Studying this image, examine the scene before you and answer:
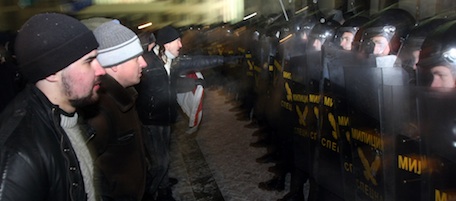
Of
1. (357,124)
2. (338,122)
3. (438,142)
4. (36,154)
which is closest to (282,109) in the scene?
(338,122)

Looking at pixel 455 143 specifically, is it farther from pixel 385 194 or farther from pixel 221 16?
pixel 221 16

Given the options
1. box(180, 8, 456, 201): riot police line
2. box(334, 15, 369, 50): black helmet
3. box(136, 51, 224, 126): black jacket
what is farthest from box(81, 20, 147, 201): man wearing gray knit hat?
box(334, 15, 369, 50): black helmet

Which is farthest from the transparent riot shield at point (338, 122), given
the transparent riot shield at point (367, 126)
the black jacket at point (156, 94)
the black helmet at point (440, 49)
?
the black jacket at point (156, 94)

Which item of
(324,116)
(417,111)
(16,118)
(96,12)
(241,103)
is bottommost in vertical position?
(241,103)

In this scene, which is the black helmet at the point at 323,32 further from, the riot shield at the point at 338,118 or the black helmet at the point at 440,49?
the black helmet at the point at 440,49

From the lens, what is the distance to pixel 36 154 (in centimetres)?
152

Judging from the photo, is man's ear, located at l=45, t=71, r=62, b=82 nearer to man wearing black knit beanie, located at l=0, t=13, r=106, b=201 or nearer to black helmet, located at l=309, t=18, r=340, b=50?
man wearing black knit beanie, located at l=0, t=13, r=106, b=201

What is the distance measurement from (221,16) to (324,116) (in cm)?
2363

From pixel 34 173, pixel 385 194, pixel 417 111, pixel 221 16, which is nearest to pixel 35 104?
pixel 34 173

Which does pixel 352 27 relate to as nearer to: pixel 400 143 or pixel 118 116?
pixel 400 143

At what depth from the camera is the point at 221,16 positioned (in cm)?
2669

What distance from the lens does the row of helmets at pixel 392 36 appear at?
2.76 metres

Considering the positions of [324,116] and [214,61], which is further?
[214,61]

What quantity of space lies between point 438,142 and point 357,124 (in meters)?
→ 0.83
